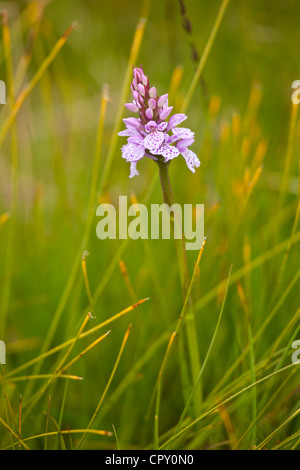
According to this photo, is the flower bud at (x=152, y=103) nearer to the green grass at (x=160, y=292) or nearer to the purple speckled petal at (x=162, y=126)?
the purple speckled petal at (x=162, y=126)

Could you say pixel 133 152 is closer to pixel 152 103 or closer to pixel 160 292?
pixel 152 103

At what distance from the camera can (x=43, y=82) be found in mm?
1893

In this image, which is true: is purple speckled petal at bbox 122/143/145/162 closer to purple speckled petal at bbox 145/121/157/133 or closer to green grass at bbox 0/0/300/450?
purple speckled petal at bbox 145/121/157/133

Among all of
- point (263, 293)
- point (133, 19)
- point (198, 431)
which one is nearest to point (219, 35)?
point (133, 19)

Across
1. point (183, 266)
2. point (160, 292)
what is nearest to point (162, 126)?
point (183, 266)

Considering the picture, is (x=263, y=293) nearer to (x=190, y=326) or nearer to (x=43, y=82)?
(x=190, y=326)

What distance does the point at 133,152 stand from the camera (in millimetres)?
852

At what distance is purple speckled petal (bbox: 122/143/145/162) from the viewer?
2.75ft

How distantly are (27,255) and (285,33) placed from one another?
1867 millimetres

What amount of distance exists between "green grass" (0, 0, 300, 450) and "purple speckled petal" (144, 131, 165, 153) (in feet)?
0.87

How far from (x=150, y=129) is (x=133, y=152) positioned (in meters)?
0.05

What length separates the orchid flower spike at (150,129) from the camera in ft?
2.70

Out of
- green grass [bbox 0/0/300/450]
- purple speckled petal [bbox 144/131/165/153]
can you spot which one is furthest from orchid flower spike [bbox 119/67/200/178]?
green grass [bbox 0/0/300/450]

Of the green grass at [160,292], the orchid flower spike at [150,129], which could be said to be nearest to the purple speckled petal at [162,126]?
the orchid flower spike at [150,129]
